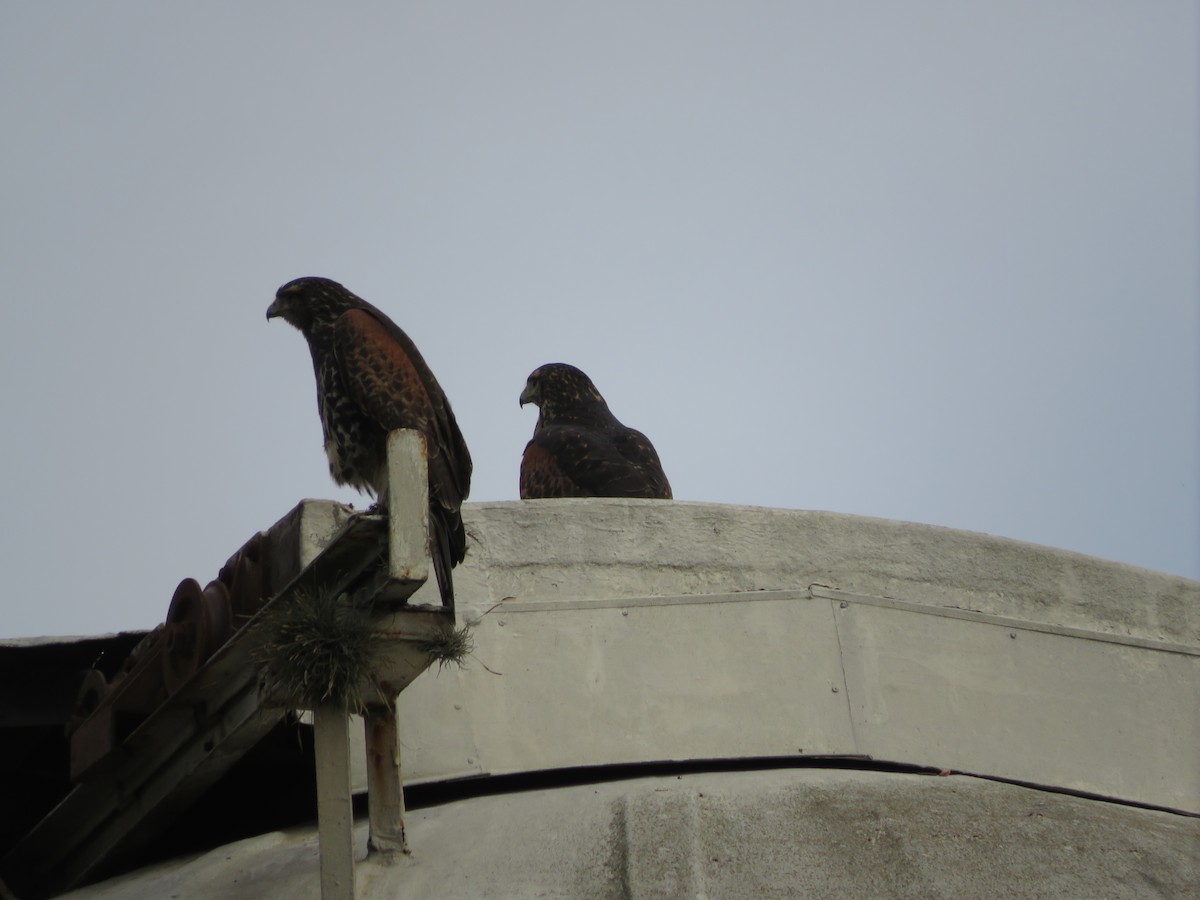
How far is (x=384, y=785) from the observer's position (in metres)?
4.91

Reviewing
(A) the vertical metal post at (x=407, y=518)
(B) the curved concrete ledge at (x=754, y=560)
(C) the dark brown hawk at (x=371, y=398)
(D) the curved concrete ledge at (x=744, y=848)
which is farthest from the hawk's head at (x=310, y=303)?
(A) the vertical metal post at (x=407, y=518)

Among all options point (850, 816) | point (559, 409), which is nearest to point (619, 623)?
point (850, 816)

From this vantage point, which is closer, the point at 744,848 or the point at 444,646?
the point at 444,646

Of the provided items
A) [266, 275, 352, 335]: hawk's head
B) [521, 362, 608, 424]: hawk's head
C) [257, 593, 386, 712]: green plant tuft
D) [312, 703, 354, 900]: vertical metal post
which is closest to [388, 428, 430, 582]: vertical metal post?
[257, 593, 386, 712]: green plant tuft

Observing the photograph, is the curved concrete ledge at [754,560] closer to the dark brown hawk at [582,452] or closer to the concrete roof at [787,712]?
the concrete roof at [787,712]

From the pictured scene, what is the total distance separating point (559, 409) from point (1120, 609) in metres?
3.92

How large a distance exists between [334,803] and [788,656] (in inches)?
82.0

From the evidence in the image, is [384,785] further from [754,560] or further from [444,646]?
[754,560]

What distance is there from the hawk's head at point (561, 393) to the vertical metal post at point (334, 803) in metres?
5.12

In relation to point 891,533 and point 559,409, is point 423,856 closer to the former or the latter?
point 891,533

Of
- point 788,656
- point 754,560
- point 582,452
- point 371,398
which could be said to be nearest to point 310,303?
point 371,398

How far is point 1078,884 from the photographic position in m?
4.82

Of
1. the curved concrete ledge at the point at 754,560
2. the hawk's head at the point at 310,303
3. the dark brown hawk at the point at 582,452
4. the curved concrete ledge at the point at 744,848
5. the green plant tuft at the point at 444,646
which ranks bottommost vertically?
the curved concrete ledge at the point at 744,848

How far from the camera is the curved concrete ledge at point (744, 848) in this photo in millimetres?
4734
